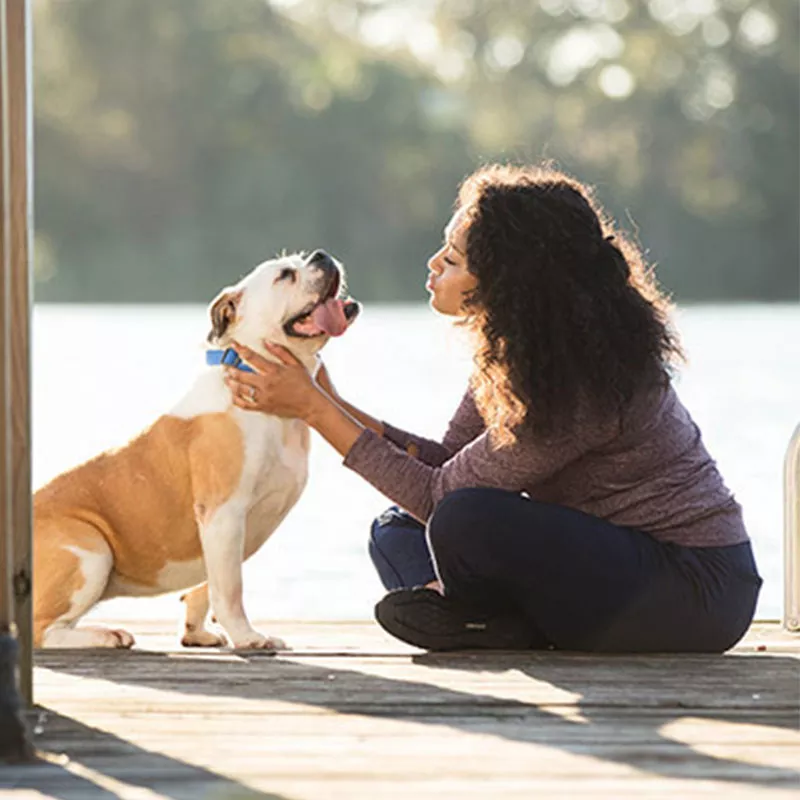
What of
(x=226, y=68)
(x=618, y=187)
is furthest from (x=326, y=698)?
(x=226, y=68)

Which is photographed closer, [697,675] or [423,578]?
[697,675]

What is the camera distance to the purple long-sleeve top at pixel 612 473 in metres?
3.69

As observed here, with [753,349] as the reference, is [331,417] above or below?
below

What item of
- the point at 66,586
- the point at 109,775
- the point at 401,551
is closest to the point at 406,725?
the point at 109,775

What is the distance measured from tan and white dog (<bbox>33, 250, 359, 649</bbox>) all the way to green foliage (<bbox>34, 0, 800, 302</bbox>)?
30535 mm

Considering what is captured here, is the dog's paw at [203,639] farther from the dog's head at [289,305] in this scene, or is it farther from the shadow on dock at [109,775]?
the shadow on dock at [109,775]

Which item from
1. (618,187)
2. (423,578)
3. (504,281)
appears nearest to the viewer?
(504,281)

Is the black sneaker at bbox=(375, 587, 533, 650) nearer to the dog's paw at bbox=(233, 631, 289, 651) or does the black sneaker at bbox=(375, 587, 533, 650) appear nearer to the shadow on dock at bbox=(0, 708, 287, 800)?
the dog's paw at bbox=(233, 631, 289, 651)

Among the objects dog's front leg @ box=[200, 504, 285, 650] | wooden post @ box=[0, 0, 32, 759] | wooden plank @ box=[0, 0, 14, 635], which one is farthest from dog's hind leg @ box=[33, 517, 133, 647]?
wooden plank @ box=[0, 0, 14, 635]

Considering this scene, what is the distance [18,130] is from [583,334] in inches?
50.0

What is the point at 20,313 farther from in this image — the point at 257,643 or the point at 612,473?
the point at 612,473

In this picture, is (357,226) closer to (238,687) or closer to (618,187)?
(618,187)

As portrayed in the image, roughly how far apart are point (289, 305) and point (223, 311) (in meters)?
0.16

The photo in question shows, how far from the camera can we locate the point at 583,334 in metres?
3.65
